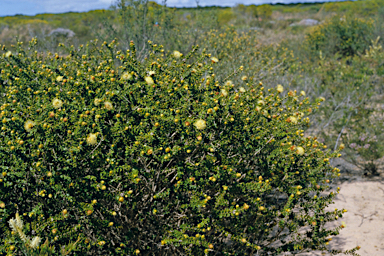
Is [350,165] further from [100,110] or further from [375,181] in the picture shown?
[100,110]

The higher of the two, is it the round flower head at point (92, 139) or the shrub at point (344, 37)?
A: the shrub at point (344, 37)

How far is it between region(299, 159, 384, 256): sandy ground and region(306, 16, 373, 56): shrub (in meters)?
Result: 7.08

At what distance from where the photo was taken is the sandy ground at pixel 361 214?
328cm

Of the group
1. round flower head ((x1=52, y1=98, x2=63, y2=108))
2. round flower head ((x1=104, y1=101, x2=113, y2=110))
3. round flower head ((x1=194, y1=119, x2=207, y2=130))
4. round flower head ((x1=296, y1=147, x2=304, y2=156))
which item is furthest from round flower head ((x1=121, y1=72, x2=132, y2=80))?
round flower head ((x1=296, y1=147, x2=304, y2=156))

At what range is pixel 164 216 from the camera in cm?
218

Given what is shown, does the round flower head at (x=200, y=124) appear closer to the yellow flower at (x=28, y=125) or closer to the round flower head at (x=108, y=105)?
the round flower head at (x=108, y=105)

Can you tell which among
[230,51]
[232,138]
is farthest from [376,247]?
[230,51]

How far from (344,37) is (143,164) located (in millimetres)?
11160

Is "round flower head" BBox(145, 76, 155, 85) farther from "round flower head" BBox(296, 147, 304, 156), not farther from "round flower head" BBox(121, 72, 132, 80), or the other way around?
"round flower head" BBox(296, 147, 304, 156)

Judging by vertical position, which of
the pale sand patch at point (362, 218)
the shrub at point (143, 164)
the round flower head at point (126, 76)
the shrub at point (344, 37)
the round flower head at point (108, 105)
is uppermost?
the shrub at point (344, 37)

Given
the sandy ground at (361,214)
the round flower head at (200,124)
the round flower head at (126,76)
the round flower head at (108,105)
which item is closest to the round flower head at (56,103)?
the round flower head at (108,105)

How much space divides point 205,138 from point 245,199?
630 millimetres

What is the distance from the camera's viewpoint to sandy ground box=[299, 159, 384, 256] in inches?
129

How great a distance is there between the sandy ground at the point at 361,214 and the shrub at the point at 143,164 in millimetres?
1490
